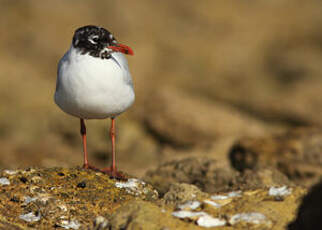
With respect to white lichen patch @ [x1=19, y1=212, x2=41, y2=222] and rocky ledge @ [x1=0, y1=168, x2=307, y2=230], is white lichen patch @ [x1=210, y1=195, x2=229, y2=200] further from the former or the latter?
white lichen patch @ [x1=19, y1=212, x2=41, y2=222]

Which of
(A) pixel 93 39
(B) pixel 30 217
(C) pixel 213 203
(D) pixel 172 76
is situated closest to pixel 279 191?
(C) pixel 213 203

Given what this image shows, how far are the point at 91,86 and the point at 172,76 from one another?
43.2 ft

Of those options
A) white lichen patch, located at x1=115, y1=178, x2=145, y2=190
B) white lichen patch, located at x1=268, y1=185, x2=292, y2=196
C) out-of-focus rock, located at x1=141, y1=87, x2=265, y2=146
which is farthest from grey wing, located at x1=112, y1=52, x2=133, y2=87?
out-of-focus rock, located at x1=141, y1=87, x2=265, y2=146

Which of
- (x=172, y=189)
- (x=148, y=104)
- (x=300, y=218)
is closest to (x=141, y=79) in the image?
(x=148, y=104)

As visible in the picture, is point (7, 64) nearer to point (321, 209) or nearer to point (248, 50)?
point (248, 50)

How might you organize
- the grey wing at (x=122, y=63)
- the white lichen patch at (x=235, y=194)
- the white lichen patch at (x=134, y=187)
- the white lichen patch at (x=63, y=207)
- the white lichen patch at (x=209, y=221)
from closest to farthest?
the white lichen patch at (x=209, y=221) < the white lichen patch at (x=235, y=194) < the white lichen patch at (x=63, y=207) < the white lichen patch at (x=134, y=187) < the grey wing at (x=122, y=63)

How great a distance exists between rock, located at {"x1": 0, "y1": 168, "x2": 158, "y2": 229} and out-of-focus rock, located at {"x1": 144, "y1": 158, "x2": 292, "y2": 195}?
1.33 m

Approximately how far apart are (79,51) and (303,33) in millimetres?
17175

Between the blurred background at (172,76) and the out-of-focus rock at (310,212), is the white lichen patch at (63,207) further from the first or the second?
the blurred background at (172,76)

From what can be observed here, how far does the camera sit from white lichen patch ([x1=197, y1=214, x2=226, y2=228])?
13.7 ft

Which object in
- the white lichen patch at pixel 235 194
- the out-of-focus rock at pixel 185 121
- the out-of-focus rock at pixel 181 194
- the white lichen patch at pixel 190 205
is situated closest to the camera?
the white lichen patch at pixel 190 205

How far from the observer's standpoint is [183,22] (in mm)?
21531

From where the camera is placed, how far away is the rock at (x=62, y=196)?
531 centimetres

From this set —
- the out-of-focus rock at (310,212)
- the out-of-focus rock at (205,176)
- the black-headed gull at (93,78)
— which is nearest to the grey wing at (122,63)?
the black-headed gull at (93,78)
